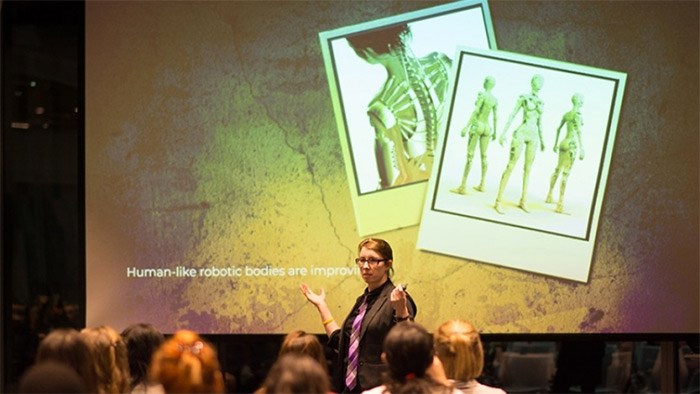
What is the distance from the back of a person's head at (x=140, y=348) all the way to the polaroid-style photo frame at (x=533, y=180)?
221 centimetres

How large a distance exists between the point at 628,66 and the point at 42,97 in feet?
11.1

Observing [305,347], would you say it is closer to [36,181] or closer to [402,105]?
[402,105]

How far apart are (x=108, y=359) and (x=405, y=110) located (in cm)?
281

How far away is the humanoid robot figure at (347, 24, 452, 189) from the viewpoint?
617 cm

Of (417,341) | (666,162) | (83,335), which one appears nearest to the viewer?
(417,341)

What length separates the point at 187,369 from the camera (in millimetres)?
3164

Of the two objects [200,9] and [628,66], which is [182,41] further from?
[628,66]

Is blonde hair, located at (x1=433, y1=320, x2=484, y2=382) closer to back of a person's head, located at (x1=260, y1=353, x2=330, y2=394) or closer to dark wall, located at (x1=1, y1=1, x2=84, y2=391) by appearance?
back of a person's head, located at (x1=260, y1=353, x2=330, y2=394)

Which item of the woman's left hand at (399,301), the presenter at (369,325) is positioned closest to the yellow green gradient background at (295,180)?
the presenter at (369,325)

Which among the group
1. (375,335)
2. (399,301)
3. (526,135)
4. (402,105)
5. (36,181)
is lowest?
(375,335)

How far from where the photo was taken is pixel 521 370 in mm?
6898

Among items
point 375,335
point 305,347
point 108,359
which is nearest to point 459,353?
point 305,347

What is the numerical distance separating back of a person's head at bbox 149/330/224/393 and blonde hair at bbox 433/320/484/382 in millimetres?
942

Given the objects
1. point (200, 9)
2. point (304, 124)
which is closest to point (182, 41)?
point (200, 9)
